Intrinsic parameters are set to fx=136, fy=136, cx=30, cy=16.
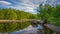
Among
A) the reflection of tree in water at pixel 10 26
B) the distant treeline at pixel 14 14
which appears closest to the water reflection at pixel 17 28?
the reflection of tree in water at pixel 10 26

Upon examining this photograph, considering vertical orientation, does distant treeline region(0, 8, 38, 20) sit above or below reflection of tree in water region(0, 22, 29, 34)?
above

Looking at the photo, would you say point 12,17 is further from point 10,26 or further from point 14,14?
point 10,26

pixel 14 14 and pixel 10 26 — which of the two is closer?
pixel 10 26

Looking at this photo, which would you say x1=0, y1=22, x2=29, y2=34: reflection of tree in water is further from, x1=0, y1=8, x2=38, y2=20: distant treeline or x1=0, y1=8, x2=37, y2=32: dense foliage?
x1=0, y1=8, x2=38, y2=20: distant treeline

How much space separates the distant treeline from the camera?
448cm

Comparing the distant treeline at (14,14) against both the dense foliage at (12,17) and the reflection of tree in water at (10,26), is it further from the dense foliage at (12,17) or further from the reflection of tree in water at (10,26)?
the reflection of tree in water at (10,26)

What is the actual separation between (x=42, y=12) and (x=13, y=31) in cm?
161

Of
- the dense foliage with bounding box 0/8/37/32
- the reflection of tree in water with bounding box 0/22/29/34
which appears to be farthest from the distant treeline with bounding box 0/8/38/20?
the reflection of tree in water with bounding box 0/22/29/34

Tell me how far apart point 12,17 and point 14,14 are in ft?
0.49

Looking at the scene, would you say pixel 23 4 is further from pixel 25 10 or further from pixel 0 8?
pixel 0 8

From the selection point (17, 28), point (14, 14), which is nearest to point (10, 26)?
point (17, 28)

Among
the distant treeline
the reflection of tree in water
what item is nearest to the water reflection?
the reflection of tree in water

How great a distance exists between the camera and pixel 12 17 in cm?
450

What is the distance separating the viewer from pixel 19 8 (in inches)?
184
